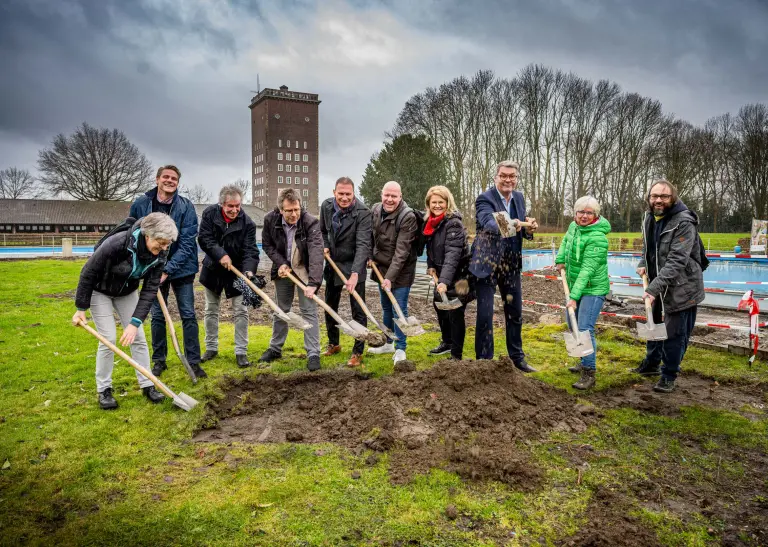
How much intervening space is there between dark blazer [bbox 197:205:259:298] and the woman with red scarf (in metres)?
2.14

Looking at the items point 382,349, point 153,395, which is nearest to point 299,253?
point 382,349

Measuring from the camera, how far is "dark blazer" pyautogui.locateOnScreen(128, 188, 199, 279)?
5.23m

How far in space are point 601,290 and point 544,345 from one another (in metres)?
2.07

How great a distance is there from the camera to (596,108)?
37.2 m

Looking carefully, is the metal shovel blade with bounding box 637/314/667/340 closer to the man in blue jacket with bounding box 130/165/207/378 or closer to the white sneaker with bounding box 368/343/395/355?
the white sneaker with bounding box 368/343/395/355

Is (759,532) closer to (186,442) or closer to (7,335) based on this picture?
(186,442)

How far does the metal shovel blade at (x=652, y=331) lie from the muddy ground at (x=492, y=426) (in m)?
0.58

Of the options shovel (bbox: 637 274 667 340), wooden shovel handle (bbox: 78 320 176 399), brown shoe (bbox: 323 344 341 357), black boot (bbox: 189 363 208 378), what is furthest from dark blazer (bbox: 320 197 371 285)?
shovel (bbox: 637 274 667 340)

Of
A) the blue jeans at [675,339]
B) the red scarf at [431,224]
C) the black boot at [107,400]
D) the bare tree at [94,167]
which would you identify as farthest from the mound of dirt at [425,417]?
the bare tree at [94,167]

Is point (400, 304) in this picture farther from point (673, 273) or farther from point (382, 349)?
point (673, 273)

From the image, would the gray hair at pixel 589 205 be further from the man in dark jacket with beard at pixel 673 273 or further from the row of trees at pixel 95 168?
the row of trees at pixel 95 168

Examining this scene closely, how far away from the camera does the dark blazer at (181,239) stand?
5.23 metres

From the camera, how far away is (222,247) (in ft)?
18.8

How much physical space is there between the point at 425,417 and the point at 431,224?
2.37m
